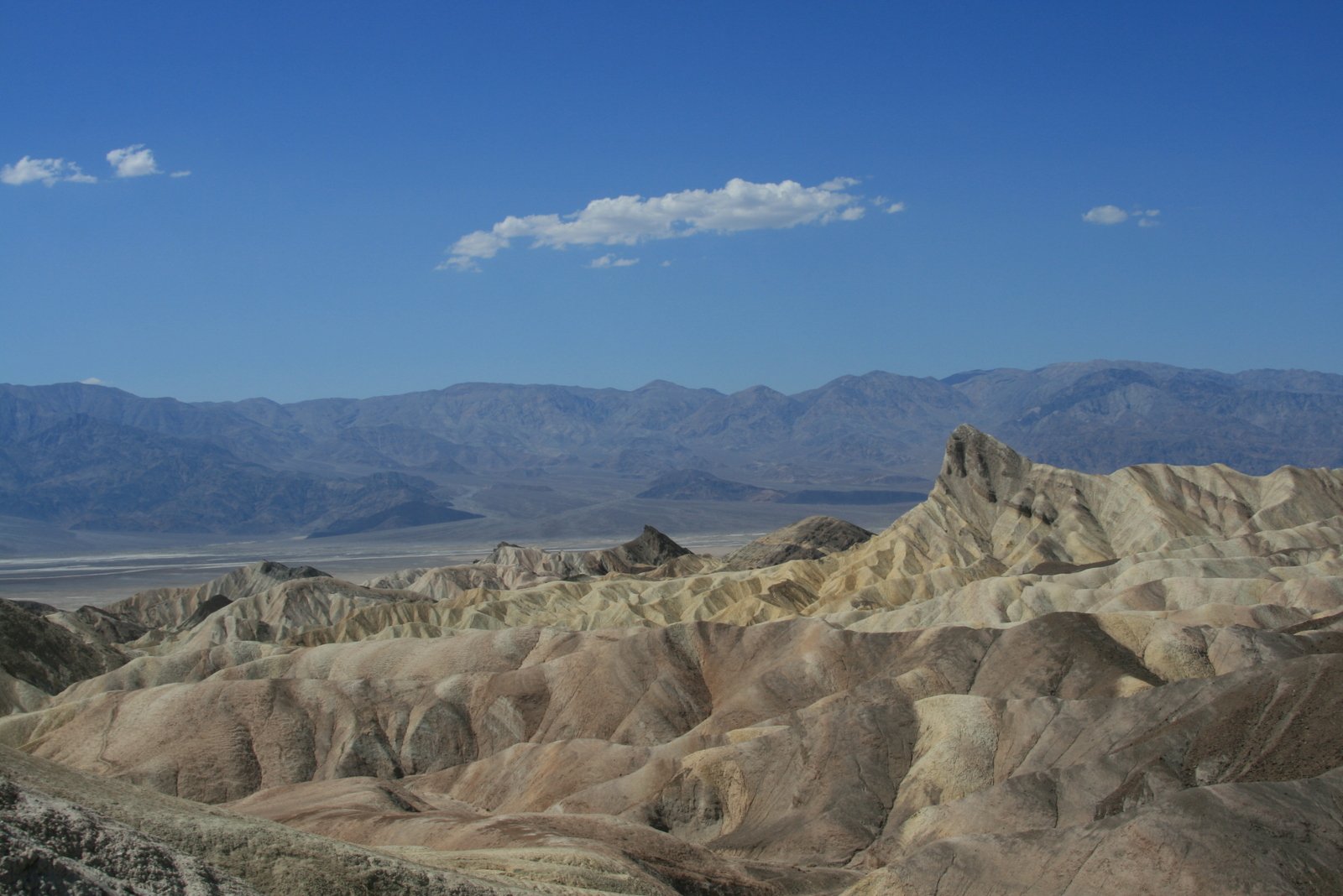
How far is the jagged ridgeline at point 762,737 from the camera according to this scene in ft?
114

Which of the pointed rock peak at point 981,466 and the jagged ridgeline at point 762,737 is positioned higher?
the pointed rock peak at point 981,466

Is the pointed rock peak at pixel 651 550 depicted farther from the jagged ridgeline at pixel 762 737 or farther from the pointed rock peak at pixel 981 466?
the jagged ridgeline at pixel 762 737

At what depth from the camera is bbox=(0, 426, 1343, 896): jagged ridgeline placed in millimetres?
34750

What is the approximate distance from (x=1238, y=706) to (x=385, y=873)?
28.3m

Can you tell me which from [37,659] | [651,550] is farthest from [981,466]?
[37,659]

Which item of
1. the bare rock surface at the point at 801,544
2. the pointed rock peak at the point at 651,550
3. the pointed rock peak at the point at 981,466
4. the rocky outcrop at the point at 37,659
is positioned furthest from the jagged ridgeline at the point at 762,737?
the pointed rock peak at the point at 651,550

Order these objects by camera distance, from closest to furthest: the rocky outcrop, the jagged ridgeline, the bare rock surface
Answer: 1. the jagged ridgeline
2. the rocky outcrop
3. the bare rock surface

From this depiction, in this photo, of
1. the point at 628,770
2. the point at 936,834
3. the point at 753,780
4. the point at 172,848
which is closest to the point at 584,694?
the point at 628,770

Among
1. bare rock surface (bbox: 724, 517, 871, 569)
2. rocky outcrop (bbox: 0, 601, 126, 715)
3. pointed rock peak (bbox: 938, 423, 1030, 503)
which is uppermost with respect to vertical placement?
pointed rock peak (bbox: 938, 423, 1030, 503)

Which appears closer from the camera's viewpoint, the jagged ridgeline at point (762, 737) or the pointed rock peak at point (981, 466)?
the jagged ridgeline at point (762, 737)

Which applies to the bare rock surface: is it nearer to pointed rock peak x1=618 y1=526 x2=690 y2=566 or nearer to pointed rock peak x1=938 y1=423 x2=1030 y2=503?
pointed rock peak x1=618 y1=526 x2=690 y2=566

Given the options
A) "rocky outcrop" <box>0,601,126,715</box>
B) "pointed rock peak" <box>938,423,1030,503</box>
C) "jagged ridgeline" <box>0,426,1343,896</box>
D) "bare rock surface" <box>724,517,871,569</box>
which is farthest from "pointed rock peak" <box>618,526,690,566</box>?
"rocky outcrop" <box>0,601,126,715</box>

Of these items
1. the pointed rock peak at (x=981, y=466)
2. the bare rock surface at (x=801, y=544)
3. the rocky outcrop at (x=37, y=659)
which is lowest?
the bare rock surface at (x=801, y=544)

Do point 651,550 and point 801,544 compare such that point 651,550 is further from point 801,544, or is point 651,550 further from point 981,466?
point 981,466
